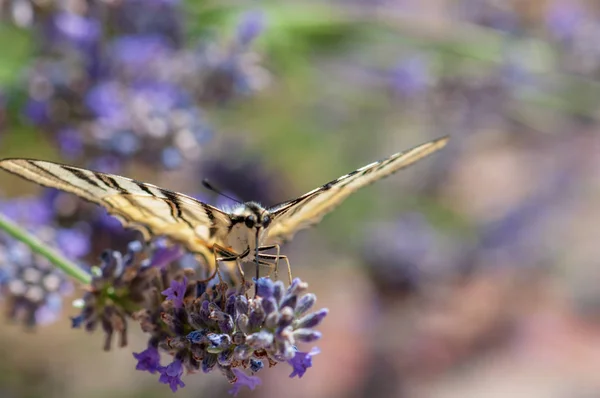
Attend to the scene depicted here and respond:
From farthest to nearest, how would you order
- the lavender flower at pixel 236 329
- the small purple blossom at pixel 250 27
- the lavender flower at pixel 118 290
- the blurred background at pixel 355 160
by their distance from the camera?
the small purple blossom at pixel 250 27, the blurred background at pixel 355 160, the lavender flower at pixel 118 290, the lavender flower at pixel 236 329

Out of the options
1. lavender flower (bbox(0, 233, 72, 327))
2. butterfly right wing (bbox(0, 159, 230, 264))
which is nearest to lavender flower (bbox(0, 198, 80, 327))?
lavender flower (bbox(0, 233, 72, 327))

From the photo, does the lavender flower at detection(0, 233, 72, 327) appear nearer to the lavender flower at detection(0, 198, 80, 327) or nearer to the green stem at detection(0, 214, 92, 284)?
the lavender flower at detection(0, 198, 80, 327)

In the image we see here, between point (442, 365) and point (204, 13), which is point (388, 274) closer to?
point (442, 365)

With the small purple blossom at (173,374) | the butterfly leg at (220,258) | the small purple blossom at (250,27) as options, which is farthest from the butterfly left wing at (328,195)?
the small purple blossom at (250,27)

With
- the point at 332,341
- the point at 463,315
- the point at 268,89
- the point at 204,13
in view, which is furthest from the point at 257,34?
the point at 463,315

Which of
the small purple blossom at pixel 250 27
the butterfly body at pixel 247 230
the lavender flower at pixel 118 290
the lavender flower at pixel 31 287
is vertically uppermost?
the small purple blossom at pixel 250 27

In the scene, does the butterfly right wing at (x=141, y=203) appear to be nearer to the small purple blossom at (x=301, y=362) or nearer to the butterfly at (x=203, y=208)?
the butterfly at (x=203, y=208)
